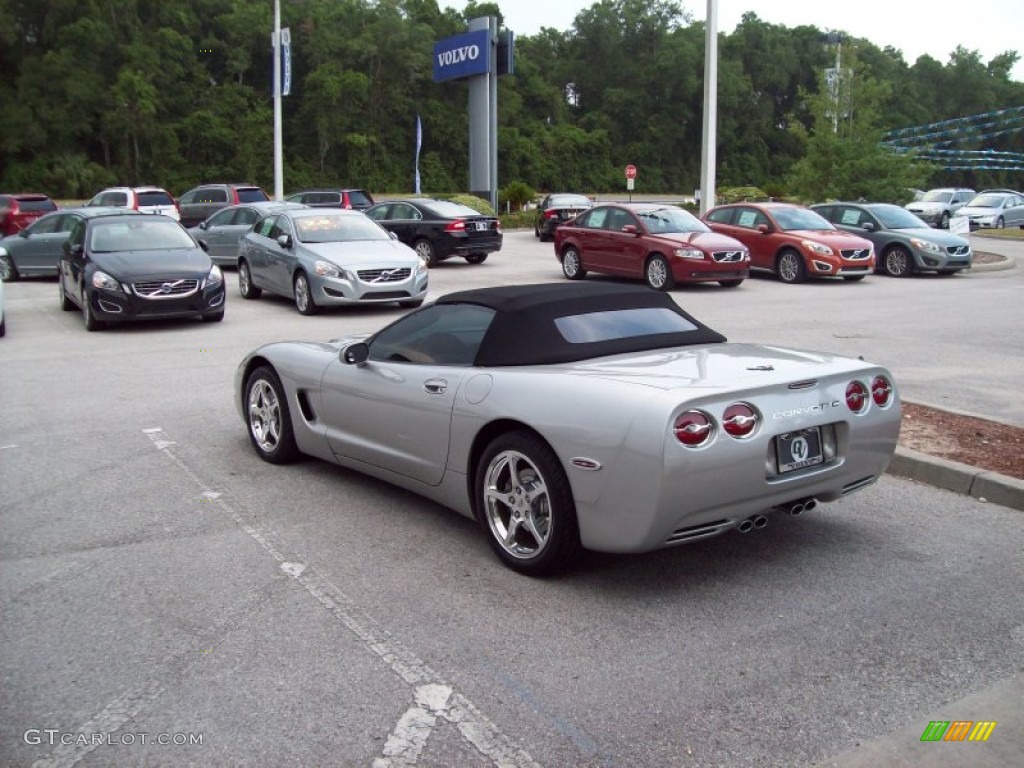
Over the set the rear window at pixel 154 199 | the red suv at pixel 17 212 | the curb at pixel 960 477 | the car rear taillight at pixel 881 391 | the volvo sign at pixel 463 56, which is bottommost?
the curb at pixel 960 477

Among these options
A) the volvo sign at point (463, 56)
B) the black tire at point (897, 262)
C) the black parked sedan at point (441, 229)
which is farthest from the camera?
the volvo sign at point (463, 56)

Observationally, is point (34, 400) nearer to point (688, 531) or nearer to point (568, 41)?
point (688, 531)

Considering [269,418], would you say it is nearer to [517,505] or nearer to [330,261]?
[517,505]

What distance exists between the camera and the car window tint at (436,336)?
5629 mm

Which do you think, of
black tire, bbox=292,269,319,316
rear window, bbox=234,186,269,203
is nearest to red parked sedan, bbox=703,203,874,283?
black tire, bbox=292,269,319,316

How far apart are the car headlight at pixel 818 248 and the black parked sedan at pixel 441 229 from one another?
22.8ft

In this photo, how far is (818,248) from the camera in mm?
20000

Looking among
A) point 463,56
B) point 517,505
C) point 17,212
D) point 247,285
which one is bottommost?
point 517,505

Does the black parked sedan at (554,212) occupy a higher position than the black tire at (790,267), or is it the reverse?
the black parked sedan at (554,212)

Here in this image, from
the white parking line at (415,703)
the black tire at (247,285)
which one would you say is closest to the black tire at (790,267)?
the black tire at (247,285)

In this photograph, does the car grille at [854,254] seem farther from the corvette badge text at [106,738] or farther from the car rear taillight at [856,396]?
the corvette badge text at [106,738]

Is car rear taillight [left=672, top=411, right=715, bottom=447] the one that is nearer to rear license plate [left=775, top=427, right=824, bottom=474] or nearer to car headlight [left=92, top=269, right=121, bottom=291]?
rear license plate [left=775, top=427, right=824, bottom=474]

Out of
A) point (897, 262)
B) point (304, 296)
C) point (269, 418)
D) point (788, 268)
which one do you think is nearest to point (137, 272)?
point (304, 296)

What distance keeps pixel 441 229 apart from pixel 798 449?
19.0 meters
